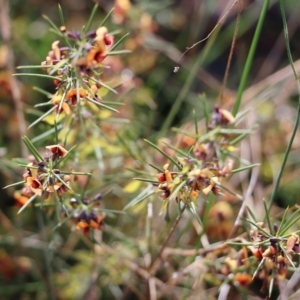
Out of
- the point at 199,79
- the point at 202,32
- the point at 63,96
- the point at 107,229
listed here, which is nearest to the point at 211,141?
the point at 63,96

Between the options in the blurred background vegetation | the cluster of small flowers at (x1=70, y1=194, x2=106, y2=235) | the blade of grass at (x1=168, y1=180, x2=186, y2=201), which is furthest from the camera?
the blurred background vegetation

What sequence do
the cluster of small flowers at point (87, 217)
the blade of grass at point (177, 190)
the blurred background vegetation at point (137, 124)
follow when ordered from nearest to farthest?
the blade of grass at point (177, 190)
the cluster of small flowers at point (87, 217)
the blurred background vegetation at point (137, 124)

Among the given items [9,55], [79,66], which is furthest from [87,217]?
[9,55]

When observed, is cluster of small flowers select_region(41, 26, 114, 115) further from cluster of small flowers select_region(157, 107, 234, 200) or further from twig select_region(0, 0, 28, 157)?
twig select_region(0, 0, 28, 157)

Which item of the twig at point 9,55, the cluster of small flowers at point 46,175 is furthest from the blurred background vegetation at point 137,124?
the cluster of small flowers at point 46,175

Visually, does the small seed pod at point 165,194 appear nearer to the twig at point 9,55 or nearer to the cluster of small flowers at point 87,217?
the cluster of small flowers at point 87,217

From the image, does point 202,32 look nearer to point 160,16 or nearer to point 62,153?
point 160,16

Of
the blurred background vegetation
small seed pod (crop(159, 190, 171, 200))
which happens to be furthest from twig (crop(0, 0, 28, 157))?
small seed pod (crop(159, 190, 171, 200))
